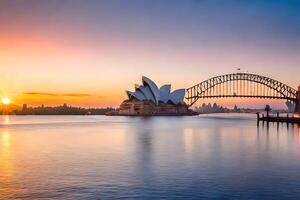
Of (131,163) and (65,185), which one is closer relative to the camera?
(65,185)

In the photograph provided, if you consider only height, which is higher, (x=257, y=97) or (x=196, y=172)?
(x=257, y=97)

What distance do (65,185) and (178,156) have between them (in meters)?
13.9

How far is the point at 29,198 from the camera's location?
1758 centimetres

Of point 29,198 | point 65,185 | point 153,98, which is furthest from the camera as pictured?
point 153,98

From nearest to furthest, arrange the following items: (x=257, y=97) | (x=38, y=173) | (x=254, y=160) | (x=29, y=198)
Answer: (x=29, y=198) < (x=38, y=173) < (x=254, y=160) < (x=257, y=97)

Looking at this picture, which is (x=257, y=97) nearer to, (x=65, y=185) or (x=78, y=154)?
(x=78, y=154)

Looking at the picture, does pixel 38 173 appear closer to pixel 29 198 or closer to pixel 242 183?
pixel 29 198

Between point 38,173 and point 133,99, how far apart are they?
171 metres

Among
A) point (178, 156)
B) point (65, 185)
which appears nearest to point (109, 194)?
point (65, 185)

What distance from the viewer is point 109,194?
18.3m

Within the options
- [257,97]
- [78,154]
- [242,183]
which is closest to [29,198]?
[242,183]

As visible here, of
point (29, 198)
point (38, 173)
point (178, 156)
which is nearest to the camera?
point (29, 198)

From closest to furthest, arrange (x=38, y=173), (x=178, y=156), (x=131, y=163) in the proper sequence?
(x=38, y=173) → (x=131, y=163) → (x=178, y=156)

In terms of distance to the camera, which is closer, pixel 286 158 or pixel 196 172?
pixel 196 172
